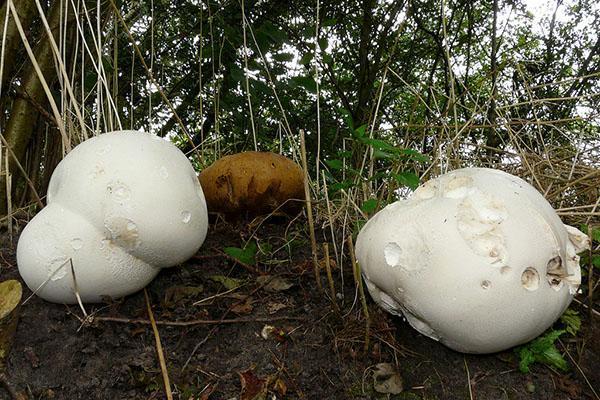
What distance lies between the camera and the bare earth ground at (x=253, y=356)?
5.26 feet

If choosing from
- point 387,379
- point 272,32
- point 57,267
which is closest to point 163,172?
point 57,267

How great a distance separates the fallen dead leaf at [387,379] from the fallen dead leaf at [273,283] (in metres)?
0.50

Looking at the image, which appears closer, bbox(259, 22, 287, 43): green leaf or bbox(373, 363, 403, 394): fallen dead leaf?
bbox(373, 363, 403, 394): fallen dead leaf

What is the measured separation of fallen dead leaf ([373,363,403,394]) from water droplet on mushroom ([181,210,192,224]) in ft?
2.79

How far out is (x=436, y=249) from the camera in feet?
5.07

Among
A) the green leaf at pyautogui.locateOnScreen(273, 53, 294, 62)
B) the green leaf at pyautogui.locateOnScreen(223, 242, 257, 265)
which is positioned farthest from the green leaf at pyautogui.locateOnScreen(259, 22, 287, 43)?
the green leaf at pyautogui.locateOnScreen(223, 242, 257, 265)

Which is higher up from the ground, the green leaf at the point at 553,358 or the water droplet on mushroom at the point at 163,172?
the water droplet on mushroom at the point at 163,172

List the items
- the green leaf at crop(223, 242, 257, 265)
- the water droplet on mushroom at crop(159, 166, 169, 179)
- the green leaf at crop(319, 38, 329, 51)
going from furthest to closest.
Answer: the green leaf at crop(319, 38, 329, 51) < the green leaf at crop(223, 242, 257, 265) < the water droplet on mushroom at crop(159, 166, 169, 179)

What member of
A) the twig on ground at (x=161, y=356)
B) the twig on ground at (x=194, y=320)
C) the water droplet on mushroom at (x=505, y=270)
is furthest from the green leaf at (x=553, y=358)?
the twig on ground at (x=161, y=356)

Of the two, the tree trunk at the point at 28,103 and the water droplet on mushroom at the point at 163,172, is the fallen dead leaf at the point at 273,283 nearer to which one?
the water droplet on mushroom at the point at 163,172

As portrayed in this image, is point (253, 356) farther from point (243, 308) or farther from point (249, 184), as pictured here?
point (249, 184)

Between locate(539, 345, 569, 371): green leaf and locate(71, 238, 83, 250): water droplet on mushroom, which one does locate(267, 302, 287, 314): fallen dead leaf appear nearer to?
locate(71, 238, 83, 250): water droplet on mushroom

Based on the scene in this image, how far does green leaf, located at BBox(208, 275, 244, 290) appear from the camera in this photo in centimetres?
201

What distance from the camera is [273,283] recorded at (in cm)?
202
